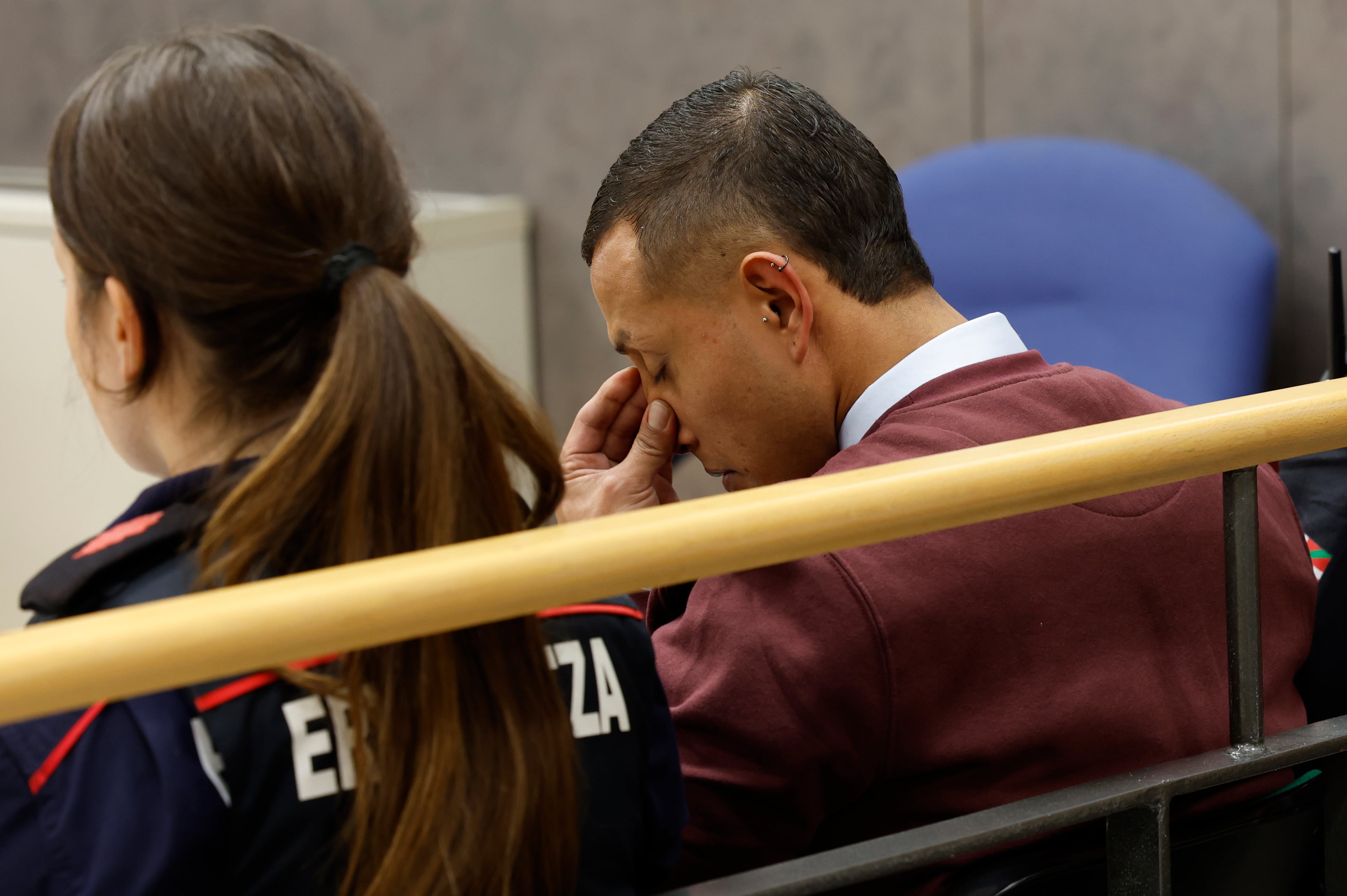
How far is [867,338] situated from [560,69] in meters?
2.20

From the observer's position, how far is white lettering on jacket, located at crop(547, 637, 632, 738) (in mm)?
791

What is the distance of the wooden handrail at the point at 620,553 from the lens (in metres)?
0.56

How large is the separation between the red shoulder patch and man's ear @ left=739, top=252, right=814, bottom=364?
0.65 meters

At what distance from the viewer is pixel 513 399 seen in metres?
0.79

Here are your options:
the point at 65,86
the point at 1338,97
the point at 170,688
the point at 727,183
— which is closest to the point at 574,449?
the point at 727,183

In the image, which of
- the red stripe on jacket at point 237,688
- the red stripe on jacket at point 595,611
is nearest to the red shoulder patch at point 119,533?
the red stripe on jacket at point 237,688

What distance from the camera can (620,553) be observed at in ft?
2.15

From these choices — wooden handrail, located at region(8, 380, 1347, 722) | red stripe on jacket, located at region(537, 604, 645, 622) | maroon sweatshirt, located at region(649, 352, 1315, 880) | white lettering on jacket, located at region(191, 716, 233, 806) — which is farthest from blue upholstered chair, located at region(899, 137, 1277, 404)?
white lettering on jacket, located at region(191, 716, 233, 806)

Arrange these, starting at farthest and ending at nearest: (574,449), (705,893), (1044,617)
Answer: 1. (574,449)
2. (1044,617)
3. (705,893)

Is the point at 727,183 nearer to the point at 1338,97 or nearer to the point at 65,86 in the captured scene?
the point at 1338,97

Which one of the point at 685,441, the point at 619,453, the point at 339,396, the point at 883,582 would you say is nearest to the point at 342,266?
the point at 339,396

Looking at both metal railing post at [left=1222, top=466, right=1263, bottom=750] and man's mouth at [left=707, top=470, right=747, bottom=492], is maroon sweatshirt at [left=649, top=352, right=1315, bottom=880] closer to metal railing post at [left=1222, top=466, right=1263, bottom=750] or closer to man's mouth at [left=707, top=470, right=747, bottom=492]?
metal railing post at [left=1222, top=466, right=1263, bottom=750]

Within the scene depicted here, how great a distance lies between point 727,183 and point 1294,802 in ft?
2.35

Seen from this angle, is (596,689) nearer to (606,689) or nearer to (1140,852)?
(606,689)
